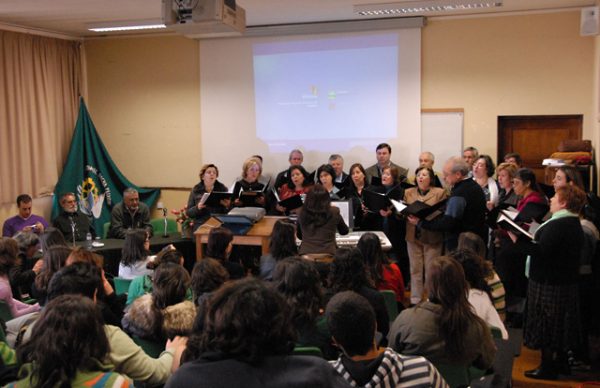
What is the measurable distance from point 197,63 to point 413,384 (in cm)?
715

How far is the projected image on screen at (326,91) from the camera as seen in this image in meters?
7.82

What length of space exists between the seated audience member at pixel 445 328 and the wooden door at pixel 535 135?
17.3 feet

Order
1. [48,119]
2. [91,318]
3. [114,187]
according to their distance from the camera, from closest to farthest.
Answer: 1. [91,318]
2. [48,119]
3. [114,187]

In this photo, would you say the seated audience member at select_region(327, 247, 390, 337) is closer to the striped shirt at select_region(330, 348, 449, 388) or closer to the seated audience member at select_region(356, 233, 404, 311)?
the seated audience member at select_region(356, 233, 404, 311)

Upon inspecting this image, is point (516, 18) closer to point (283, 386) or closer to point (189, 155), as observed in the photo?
point (189, 155)

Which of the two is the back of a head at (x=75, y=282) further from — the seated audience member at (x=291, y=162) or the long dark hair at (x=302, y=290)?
the seated audience member at (x=291, y=162)

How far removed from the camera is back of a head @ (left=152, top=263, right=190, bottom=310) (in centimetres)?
297

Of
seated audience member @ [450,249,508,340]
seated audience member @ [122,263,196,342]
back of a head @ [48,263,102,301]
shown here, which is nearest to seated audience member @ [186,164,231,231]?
seated audience member @ [122,263,196,342]

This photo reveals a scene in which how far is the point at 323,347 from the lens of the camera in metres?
3.01

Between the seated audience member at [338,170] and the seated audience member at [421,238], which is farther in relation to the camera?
the seated audience member at [338,170]

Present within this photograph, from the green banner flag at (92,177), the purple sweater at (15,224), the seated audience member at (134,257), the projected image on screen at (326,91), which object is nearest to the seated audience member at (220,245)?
the seated audience member at (134,257)

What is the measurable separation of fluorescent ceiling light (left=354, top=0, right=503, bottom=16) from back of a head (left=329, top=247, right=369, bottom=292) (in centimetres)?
408

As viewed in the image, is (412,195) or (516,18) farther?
(516,18)

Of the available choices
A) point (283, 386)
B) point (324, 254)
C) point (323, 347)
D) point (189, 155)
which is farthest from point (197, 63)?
point (283, 386)
